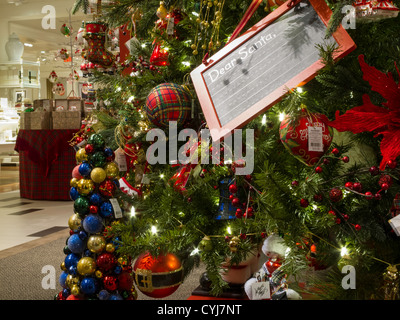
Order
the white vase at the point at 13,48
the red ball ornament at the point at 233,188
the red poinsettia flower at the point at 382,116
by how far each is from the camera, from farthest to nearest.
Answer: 1. the white vase at the point at 13,48
2. the red ball ornament at the point at 233,188
3. the red poinsettia flower at the point at 382,116

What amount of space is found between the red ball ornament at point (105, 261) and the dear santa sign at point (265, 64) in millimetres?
714

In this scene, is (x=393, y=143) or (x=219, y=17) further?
(x=219, y=17)

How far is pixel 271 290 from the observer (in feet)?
2.84

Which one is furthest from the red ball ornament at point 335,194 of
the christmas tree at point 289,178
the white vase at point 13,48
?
the white vase at point 13,48

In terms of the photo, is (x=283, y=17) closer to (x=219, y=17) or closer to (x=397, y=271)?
(x=219, y=17)

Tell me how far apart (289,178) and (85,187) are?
76 centimetres

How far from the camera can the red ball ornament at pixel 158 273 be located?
97cm

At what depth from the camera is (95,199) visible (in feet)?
4.30

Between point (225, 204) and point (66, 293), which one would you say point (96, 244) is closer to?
point (66, 293)

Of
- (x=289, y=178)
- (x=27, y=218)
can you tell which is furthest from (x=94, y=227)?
(x=27, y=218)

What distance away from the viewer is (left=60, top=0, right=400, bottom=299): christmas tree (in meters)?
0.68

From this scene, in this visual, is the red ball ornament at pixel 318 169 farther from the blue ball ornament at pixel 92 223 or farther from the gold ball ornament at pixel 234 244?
the blue ball ornament at pixel 92 223
